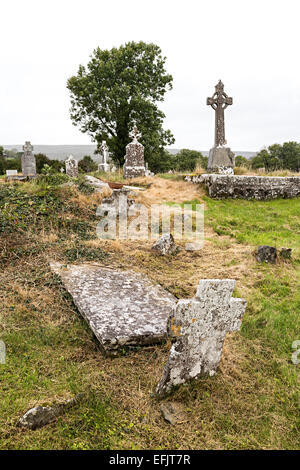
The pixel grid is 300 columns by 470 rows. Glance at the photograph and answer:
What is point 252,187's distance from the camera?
37.9ft

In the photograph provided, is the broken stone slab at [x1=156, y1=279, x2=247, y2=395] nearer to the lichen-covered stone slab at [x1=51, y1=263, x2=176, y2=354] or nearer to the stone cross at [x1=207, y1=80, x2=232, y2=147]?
the lichen-covered stone slab at [x1=51, y1=263, x2=176, y2=354]

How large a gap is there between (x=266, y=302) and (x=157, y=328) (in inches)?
78.2

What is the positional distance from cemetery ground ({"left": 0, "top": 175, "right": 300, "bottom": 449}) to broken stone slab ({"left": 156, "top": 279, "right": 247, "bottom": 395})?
143mm

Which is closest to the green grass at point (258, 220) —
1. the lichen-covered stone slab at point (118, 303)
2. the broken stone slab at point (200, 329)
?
the lichen-covered stone slab at point (118, 303)

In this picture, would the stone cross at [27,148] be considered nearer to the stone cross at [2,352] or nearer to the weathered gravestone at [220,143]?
the weathered gravestone at [220,143]

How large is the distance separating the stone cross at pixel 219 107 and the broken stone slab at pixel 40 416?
14.4 metres

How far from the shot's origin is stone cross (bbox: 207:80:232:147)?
15.2 metres

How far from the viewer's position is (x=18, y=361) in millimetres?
3406

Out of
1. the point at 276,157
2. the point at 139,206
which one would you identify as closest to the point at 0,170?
the point at 139,206

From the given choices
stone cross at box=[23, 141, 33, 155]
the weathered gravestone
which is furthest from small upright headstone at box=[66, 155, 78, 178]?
the weathered gravestone

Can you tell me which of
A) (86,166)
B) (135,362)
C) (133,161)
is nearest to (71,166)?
(133,161)

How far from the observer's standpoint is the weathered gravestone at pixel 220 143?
14.8m

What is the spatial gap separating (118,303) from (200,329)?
162 centimetres
